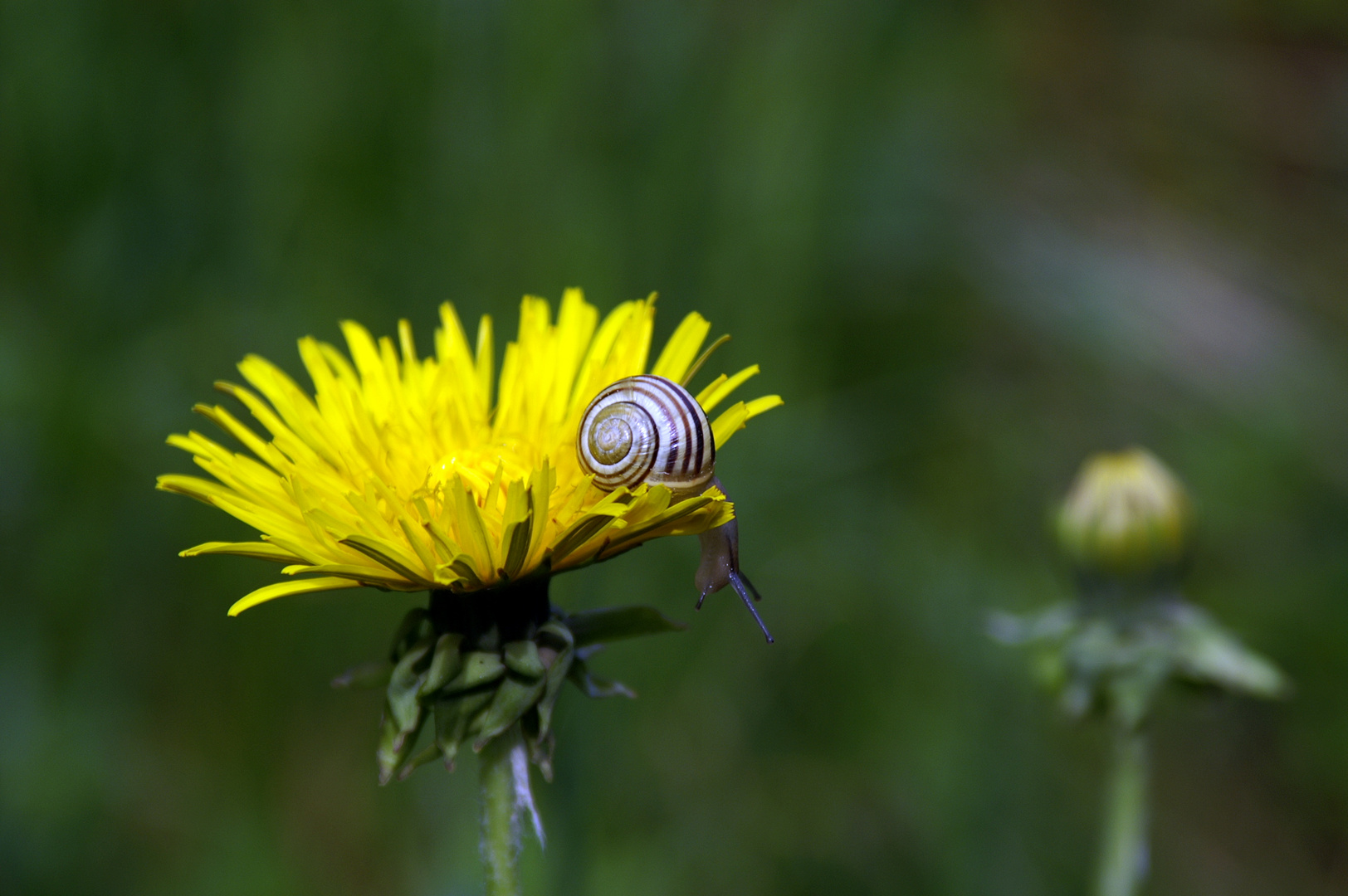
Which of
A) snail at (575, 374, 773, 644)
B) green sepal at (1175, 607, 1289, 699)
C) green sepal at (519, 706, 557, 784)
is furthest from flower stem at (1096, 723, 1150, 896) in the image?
green sepal at (519, 706, 557, 784)

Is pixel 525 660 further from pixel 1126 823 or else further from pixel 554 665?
pixel 1126 823

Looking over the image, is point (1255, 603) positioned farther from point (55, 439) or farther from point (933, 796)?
point (55, 439)

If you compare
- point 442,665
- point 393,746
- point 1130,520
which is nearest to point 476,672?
point 442,665

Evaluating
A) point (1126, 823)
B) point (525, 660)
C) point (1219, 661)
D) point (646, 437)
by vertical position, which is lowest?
point (1126, 823)

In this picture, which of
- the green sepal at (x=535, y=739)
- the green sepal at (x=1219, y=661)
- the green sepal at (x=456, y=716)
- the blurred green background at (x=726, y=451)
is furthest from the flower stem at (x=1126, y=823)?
the green sepal at (x=456, y=716)

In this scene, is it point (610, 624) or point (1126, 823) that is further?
point (1126, 823)

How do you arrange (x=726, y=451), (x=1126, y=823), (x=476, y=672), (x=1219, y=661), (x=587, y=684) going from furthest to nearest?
1. (x=726, y=451)
2. (x=1219, y=661)
3. (x=1126, y=823)
4. (x=587, y=684)
5. (x=476, y=672)

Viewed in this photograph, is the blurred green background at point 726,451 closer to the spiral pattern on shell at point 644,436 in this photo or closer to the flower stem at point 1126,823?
the flower stem at point 1126,823
